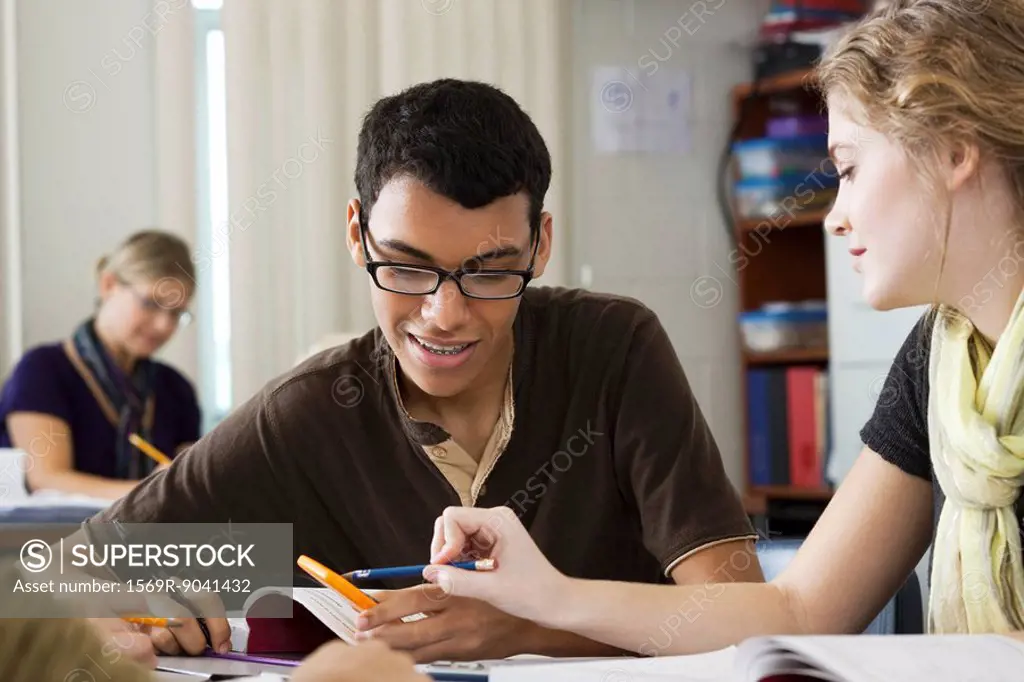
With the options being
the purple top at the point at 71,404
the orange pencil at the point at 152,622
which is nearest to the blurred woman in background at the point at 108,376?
the purple top at the point at 71,404

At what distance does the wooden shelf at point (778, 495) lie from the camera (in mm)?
3562

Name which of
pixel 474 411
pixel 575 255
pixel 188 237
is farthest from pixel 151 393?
pixel 474 411

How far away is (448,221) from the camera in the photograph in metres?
1.30

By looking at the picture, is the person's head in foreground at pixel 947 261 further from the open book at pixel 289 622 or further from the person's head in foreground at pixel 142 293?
the person's head in foreground at pixel 142 293

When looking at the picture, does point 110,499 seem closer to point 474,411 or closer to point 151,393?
point 151,393

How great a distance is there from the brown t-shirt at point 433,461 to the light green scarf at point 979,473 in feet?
1.02

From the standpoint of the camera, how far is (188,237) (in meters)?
3.35

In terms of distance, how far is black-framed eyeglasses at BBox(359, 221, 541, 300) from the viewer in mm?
1303

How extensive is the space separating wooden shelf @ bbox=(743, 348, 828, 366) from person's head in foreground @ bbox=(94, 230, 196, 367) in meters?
1.66

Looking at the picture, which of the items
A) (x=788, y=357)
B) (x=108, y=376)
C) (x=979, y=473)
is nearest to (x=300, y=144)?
(x=108, y=376)

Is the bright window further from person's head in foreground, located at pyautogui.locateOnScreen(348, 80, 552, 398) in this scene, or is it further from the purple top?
person's head in foreground, located at pyautogui.locateOnScreen(348, 80, 552, 398)

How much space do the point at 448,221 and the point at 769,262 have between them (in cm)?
263

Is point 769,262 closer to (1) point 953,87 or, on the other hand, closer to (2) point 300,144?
(2) point 300,144

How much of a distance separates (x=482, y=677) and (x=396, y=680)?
0.37 m
